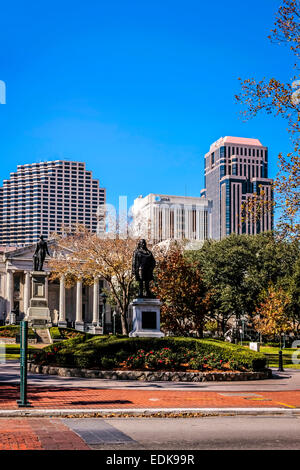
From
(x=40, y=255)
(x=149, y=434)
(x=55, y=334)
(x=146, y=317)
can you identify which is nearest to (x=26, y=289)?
(x=55, y=334)

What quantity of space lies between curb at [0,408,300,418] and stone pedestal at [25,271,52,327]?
31155 mm

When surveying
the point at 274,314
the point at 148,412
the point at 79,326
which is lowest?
the point at 79,326

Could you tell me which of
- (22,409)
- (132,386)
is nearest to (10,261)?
(132,386)

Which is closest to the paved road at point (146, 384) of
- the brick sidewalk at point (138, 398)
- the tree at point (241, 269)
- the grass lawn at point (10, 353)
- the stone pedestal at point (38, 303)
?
the brick sidewalk at point (138, 398)

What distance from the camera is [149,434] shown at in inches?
424

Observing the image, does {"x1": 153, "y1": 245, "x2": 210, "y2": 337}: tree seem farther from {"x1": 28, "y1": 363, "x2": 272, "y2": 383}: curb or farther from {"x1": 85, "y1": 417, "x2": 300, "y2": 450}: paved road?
{"x1": 85, "y1": 417, "x2": 300, "y2": 450}: paved road

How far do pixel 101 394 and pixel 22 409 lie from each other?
14.4 ft

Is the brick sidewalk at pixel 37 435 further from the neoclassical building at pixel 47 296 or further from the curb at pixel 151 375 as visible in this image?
the neoclassical building at pixel 47 296

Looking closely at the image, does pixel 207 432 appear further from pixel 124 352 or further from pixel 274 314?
pixel 274 314

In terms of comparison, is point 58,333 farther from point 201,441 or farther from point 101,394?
point 201,441

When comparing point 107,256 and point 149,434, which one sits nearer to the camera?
point 149,434

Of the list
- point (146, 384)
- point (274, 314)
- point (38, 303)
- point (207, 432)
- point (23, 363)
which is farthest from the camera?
point (274, 314)

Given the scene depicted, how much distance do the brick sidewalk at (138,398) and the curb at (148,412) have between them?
676 millimetres

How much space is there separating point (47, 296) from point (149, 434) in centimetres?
9951
